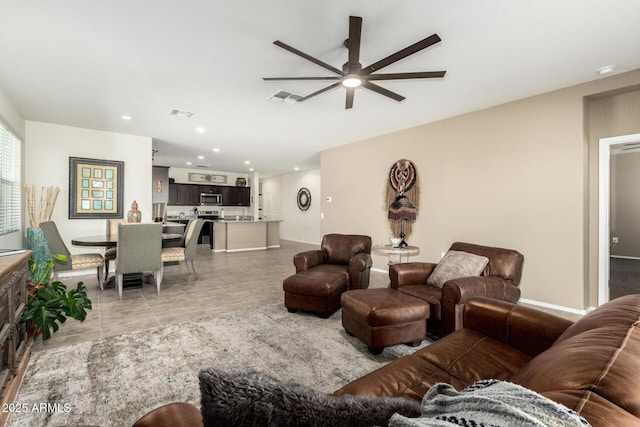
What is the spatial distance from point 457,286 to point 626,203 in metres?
7.22

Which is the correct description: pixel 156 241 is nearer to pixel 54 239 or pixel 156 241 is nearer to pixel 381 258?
pixel 54 239

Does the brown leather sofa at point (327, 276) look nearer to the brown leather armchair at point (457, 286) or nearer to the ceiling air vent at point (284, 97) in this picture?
the brown leather armchair at point (457, 286)

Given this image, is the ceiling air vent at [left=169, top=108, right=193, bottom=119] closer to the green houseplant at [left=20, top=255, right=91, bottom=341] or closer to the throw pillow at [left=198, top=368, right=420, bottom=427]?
the green houseplant at [left=20, top=255, right=91, bottom=341]

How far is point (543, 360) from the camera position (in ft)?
2.95

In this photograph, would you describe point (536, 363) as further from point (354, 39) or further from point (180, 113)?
point (180, 113)

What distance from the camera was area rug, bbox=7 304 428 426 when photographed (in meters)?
1.69

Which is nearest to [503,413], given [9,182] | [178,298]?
[178,298]

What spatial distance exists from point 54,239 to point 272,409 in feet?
15.2

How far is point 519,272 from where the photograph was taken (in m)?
2.84

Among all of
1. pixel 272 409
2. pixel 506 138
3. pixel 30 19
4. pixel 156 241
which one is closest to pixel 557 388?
pixel 272 409

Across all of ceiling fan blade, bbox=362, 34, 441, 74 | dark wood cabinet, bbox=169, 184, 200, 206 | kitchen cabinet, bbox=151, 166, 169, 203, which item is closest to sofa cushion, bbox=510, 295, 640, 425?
ceiling fan blade, bbox=362, 34, 441, 74

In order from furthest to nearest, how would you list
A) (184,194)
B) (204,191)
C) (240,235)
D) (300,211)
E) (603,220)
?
(204,191) < (300,211) < (184,194) < (240,235) < (603,220)

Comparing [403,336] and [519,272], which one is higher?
[519,272]

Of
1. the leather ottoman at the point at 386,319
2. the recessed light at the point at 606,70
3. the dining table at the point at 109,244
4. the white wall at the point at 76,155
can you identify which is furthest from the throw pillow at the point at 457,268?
the white wall at the point at 76,155
